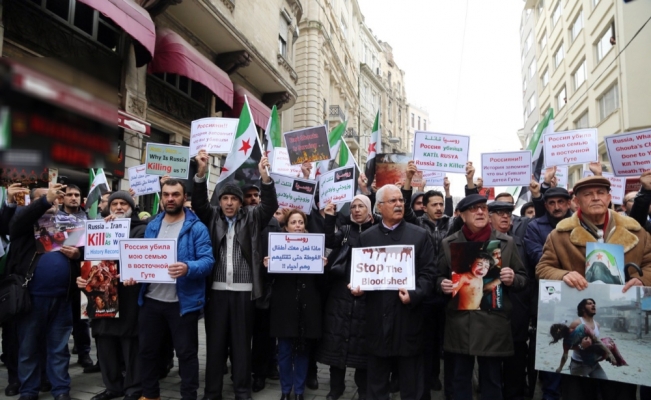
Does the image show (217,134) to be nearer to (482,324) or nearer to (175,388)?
(175,388)

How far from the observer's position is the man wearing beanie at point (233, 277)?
461 centimetres

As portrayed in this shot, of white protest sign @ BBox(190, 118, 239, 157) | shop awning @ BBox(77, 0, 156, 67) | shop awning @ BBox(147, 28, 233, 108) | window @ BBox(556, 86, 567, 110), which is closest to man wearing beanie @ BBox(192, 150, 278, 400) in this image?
white protest sign @ BBox(190, 118, 239, 157)

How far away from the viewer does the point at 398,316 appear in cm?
411

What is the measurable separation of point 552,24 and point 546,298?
32.6m

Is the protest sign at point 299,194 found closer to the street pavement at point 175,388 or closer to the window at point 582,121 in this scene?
the street pavement at point 175,388

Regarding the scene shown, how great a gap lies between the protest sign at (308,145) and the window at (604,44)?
18.5m

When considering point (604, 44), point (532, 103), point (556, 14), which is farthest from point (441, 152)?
point (532, 103)

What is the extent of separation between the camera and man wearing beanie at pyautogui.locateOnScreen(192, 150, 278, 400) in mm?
4605

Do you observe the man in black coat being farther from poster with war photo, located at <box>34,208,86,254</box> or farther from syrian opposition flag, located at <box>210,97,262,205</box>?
poster with war photo, located at <box>34,208,86,254</box>

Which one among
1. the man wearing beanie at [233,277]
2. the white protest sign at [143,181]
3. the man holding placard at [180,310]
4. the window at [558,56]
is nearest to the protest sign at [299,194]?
the man wearing beanie at [233,277]

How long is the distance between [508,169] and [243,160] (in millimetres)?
3798

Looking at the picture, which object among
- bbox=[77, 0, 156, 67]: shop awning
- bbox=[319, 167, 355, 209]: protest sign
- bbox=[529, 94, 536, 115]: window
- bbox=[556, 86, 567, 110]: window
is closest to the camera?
bbox=[319, 167, 355, 209]: protest sign

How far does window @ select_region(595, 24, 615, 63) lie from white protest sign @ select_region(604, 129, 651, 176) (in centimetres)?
1701

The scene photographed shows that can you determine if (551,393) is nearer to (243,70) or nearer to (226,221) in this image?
(226,221)
